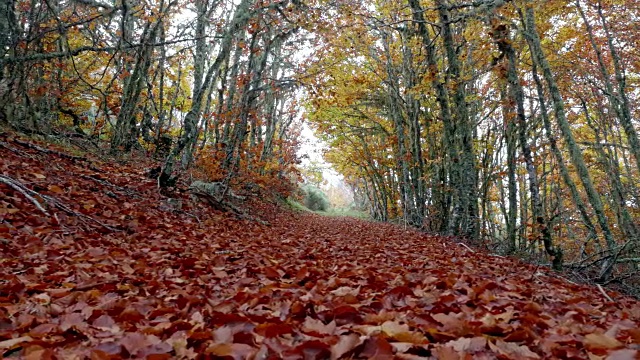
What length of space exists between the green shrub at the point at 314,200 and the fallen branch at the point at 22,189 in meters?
23.6

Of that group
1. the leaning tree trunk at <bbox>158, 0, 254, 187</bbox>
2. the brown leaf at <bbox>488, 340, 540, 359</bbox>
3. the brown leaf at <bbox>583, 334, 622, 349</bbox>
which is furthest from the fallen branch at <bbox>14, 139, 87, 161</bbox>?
the brown leaf at <bbox>583, 334, 622, 349</bbox>

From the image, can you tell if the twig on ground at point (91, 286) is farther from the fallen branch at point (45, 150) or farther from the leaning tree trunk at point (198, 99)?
the fallen branch at point (45, 150)

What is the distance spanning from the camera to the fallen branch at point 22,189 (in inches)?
166

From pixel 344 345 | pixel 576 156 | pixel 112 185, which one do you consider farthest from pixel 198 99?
pixel 344 345

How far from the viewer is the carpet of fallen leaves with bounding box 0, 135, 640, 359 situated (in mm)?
1547

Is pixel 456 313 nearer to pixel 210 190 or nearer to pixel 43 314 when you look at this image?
pixel 43 314

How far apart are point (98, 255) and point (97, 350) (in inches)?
88.6

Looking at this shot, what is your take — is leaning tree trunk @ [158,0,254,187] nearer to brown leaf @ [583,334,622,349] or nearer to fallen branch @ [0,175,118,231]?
fallen branch @ [0,175,118,231]

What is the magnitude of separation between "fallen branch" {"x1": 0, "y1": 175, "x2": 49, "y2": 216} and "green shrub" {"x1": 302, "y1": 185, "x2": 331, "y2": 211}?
23.6 m

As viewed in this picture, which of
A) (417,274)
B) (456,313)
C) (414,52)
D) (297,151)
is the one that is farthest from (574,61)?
(297,151)

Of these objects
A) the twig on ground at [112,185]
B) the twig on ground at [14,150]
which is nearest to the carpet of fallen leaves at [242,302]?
the twig on ground at [14,150]

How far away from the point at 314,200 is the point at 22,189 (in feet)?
80.1

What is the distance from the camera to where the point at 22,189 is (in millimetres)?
4414

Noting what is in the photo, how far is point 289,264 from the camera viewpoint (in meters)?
3.95
